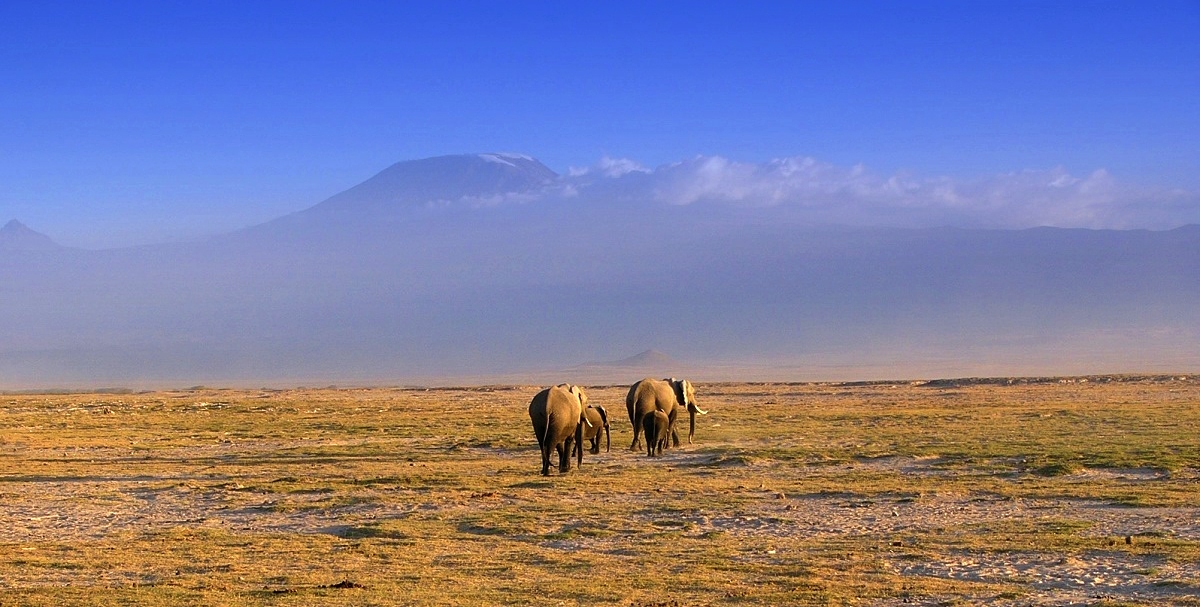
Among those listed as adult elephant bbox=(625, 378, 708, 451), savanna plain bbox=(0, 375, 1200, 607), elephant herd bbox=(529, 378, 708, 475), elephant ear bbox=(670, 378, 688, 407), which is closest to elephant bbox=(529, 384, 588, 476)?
elephant herd bbox=(529, 378, 708, 475)

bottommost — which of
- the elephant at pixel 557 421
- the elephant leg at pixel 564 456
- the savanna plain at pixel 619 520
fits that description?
the savanna plain at pixel 619 520

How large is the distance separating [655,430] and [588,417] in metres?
2.69

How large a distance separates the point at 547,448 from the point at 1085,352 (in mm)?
182256

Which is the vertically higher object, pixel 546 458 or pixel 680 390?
pixel 680 390

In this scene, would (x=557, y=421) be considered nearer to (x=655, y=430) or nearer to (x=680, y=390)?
(x=655, y=430)

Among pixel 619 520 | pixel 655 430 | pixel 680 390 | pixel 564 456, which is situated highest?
pixel 680 390

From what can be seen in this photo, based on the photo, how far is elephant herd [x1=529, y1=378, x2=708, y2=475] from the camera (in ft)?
92.2

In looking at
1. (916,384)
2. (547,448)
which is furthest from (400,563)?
(916,384)

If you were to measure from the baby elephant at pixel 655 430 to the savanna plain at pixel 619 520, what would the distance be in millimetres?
554

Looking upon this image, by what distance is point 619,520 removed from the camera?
20391mm

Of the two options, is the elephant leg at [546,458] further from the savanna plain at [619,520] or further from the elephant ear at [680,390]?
the elephant ear at [680,390]

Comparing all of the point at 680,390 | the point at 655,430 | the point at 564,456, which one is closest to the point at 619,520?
the point at 564,456

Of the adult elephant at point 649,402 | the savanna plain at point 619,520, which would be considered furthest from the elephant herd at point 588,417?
the savanna plain at point 619,520

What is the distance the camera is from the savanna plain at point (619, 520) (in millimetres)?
14969
